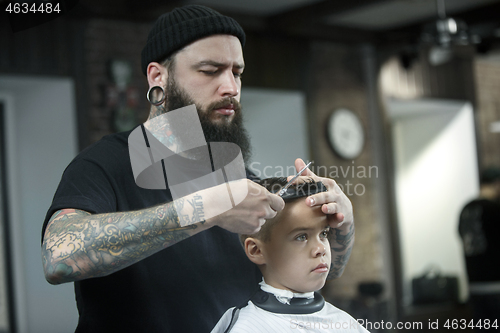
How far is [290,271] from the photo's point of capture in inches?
52.1

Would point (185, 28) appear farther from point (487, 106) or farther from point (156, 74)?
point (487, 106)

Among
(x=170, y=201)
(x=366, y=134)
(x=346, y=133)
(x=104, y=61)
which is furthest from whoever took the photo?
(x=366, y=134)

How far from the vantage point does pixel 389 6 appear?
5.00m

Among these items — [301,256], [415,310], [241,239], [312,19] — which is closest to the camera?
[301,256]

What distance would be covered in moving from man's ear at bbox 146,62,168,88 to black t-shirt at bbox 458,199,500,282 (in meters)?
3.70

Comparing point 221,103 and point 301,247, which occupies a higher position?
point 221,103

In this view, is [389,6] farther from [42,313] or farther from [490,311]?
[42,313]

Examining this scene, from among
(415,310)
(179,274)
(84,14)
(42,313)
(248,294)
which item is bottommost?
(415,310)

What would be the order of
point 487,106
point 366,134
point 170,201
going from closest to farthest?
1. point 170,201
2. point 366,134
3. point 487,106

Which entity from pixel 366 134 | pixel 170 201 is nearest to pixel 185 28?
pixel 170 201

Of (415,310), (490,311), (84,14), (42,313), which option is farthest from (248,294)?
(415,310)

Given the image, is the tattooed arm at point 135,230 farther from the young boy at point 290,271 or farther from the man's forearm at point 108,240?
the young boy at point 290,271

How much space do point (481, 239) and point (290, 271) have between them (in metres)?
3.52

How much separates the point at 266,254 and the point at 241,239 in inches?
4.3
